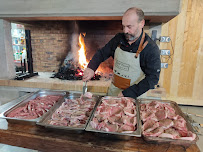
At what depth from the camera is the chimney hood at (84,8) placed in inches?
91.8

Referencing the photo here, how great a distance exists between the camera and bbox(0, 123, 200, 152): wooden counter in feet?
3.72

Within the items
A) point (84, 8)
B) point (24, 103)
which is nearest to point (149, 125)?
point (24, 103)

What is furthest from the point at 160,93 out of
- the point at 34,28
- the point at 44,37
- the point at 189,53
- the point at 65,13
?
the point at 34,28

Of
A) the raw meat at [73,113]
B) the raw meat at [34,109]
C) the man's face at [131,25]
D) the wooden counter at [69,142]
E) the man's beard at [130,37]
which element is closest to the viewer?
the wooden counter at [69,142]

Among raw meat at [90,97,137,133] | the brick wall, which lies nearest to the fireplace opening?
the brick wall

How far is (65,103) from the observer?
1672mm

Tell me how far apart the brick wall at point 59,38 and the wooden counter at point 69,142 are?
3146 millimetres

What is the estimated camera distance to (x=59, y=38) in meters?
4.26

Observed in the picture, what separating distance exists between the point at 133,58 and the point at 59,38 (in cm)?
280

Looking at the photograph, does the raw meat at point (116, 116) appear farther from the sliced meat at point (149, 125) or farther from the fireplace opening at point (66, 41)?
the fireplace opening at point (66, 41)

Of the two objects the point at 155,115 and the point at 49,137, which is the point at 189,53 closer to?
the point at 155,115

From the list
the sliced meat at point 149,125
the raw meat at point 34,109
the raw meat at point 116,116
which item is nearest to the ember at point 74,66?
the raw meat at point 34,109

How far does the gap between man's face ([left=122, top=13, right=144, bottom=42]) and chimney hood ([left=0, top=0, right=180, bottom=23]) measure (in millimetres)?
680

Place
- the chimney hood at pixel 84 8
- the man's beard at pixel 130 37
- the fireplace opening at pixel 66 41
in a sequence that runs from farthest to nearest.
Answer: the fireplace opening at pixel 66 41 < the chimney hood at pixel 84 8 < the man's beard at pixel 130 37
